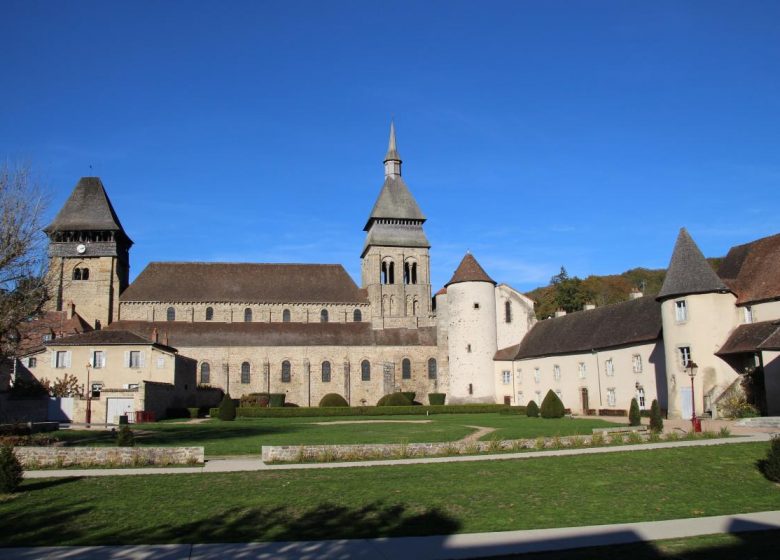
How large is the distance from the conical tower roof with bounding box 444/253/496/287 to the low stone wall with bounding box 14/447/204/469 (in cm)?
3840

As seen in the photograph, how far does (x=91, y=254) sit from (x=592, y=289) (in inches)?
2376

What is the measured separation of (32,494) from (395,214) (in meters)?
57.2

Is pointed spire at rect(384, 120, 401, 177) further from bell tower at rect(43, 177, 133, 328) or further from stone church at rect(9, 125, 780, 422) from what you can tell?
bell tower at rect(43, 177, 133, 328)

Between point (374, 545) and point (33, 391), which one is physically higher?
point (33, 391)

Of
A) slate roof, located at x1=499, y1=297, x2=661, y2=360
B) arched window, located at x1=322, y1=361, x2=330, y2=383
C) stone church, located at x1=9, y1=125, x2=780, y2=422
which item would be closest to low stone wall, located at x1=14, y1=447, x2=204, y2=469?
stone church, located at x1=9, y1=125, x2=780, y2=422

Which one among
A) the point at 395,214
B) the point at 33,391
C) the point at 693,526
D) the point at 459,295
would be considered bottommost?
the point at 693,526

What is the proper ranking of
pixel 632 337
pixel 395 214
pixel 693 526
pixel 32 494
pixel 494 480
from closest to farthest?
pixel 693 526 → pixel 32 494 → pixel 494 480 → pixel 632 337 → pixel 395 214

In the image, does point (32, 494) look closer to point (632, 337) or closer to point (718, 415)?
point (718, 415)

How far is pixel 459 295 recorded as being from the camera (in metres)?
54.2

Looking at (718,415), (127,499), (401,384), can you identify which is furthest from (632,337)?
(127,499)

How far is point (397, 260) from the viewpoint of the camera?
67750 millimetres

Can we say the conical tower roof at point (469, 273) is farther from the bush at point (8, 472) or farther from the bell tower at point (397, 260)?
the bush at point (8, 472)

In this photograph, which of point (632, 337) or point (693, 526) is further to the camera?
point (632, 337)

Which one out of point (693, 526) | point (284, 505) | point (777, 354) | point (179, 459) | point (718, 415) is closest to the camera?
point (693, 526)
